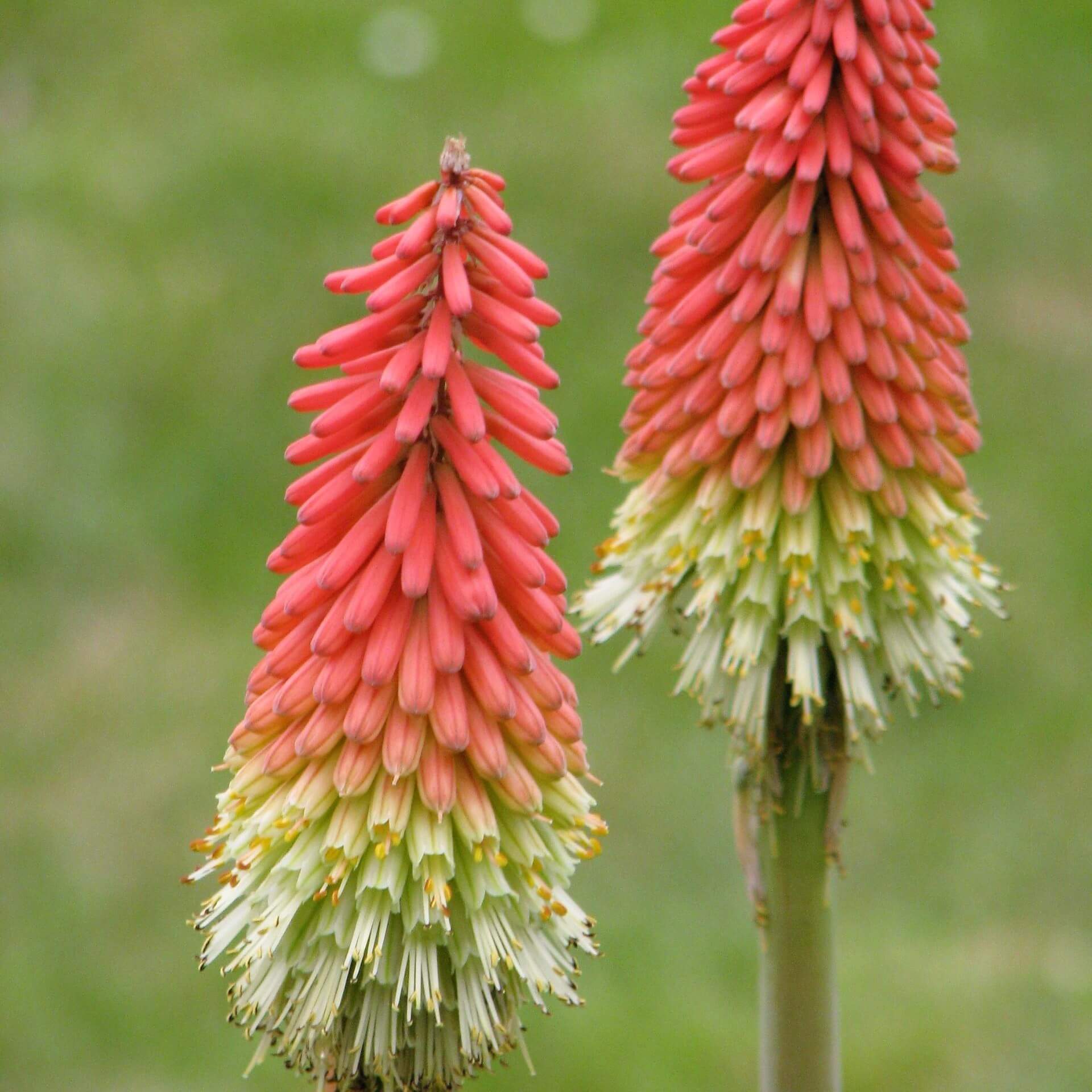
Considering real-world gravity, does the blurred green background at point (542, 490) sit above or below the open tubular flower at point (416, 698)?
above

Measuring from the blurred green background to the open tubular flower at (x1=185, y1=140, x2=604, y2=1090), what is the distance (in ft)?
14.0

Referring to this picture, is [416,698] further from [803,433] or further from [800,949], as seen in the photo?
[800,949]

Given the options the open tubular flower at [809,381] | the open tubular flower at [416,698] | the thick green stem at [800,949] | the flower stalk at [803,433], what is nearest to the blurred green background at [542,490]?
the thick green stem at [800,949]

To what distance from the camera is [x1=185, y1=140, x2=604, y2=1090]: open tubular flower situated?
374 centimetres

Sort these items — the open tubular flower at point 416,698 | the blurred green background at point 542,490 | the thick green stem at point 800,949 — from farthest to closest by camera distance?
the blurred green background at point 542,490 → the thick green stem at point 800,949 → the open tubular flower at point 416,698

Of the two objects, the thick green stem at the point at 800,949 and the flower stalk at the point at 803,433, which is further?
the thick green stem at the point at 800,949

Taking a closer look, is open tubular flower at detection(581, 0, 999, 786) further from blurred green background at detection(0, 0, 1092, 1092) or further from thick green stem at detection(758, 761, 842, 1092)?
blurred green background at detection(0, 0, 1092, 1092)

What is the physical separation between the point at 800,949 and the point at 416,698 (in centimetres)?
173

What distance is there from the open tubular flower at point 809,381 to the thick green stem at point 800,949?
0.26 m

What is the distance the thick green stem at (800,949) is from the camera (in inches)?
193

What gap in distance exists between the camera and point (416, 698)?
12.3 feet

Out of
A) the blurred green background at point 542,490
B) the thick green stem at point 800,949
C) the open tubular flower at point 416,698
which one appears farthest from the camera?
the blurred green background at point 542,490

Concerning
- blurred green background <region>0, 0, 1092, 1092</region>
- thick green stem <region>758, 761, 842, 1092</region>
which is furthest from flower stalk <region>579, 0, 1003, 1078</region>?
blurred green background <region>0, 0, 1092, 1092</region>

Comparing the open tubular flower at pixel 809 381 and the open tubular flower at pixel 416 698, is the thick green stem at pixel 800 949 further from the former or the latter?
the open tubular flower at pixel 416 698
